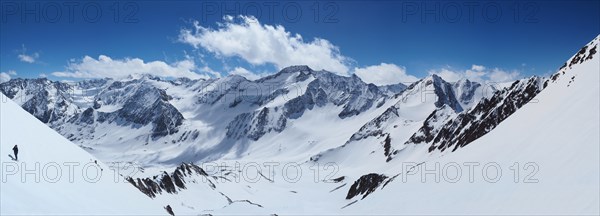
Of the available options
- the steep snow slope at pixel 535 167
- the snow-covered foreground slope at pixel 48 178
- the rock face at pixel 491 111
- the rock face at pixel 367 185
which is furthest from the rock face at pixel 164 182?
the rock face at pixel 491 111

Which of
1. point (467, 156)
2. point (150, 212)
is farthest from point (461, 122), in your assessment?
point (150, 212)

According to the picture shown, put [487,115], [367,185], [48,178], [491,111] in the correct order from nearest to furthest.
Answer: [48,178]
[491,111]
[487,115]
[367,185]

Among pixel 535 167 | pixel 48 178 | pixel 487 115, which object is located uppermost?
pixel 487 115

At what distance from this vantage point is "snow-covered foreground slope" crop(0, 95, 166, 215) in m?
17.6

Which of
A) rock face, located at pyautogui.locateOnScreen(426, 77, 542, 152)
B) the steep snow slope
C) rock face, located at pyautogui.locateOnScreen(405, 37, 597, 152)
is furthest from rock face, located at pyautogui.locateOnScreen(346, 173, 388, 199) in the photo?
the steep snow slope

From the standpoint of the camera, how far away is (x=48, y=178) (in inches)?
795

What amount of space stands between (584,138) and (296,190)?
152329 mm

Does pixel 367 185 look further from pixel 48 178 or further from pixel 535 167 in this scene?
pixel 48 178

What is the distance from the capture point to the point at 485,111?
362 ft

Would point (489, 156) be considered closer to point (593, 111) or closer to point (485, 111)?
point (593, 111)

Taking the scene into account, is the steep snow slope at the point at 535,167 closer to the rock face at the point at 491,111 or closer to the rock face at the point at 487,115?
the rock face at the point at 491,111

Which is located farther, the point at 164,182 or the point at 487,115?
the point at 487,115

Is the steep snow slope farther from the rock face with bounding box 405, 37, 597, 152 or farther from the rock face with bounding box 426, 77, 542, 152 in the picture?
the rock face with bounding box 426, 77, 542, 152

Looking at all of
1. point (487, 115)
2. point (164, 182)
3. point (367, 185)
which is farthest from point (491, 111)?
point (164, 182)
